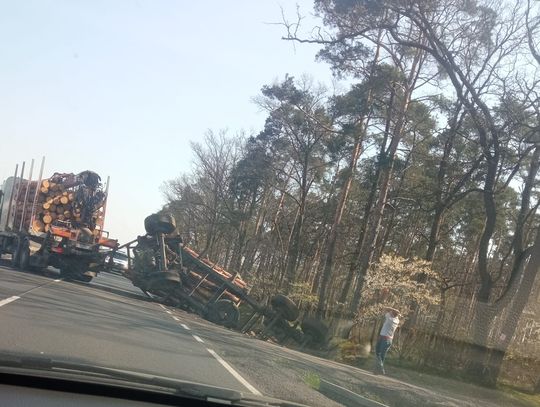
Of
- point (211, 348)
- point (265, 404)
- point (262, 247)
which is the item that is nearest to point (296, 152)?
point (262, 247)

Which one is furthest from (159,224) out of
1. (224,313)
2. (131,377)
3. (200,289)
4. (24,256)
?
(131,377)

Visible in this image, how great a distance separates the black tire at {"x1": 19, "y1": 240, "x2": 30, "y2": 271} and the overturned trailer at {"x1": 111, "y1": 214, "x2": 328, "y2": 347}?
3.23 meters

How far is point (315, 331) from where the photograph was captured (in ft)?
72.6

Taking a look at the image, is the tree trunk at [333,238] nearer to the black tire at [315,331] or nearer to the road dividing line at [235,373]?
the black tire at [315,331]

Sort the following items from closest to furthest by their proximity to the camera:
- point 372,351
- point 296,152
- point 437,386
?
point 437,386 → point 372,351 → point 296,152

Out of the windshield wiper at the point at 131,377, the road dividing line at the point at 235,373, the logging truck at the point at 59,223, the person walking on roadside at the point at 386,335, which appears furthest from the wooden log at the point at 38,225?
the windshield wiper at the point at 131,377

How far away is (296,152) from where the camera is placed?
41875 mm

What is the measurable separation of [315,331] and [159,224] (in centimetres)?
673

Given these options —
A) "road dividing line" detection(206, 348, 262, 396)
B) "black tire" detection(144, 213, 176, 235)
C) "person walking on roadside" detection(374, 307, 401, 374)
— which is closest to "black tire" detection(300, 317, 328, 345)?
"person walking on roadside" detection(374, 307, 401, 374)

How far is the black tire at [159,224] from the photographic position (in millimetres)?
23125

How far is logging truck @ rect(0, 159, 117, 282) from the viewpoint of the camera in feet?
75.3

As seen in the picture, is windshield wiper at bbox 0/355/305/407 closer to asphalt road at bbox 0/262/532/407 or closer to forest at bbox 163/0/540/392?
asphalt road at bbox 0/262/532/407

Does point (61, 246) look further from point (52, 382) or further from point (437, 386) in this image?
point (52, 382)

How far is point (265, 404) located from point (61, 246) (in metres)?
19.1
